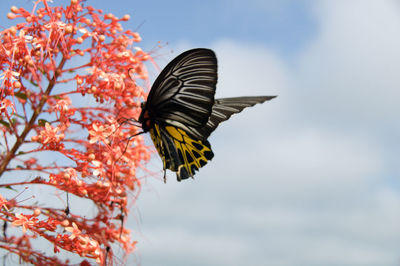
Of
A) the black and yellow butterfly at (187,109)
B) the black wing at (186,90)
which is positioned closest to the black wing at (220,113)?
the black and yellow butterfly at (187,109)

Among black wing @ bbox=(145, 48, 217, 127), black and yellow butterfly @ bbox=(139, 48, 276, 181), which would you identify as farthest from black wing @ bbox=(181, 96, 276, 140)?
black wing @ bbox=(145, 48, 217, 127)

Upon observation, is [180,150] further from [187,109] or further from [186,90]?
[186,90]

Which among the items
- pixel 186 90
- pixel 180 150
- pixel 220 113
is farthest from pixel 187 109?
pixel 180 150

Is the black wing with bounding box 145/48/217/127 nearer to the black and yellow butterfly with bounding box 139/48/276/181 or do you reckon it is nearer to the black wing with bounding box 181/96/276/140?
the black and yellow butterfly with bounding box 139/48/276/181

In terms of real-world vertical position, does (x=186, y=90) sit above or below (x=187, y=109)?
above

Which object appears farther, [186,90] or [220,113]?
[220,113]

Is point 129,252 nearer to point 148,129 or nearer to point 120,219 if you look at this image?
point 120,219

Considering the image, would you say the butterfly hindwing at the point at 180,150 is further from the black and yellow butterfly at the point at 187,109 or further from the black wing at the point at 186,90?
the black wing at the point at 186,90
